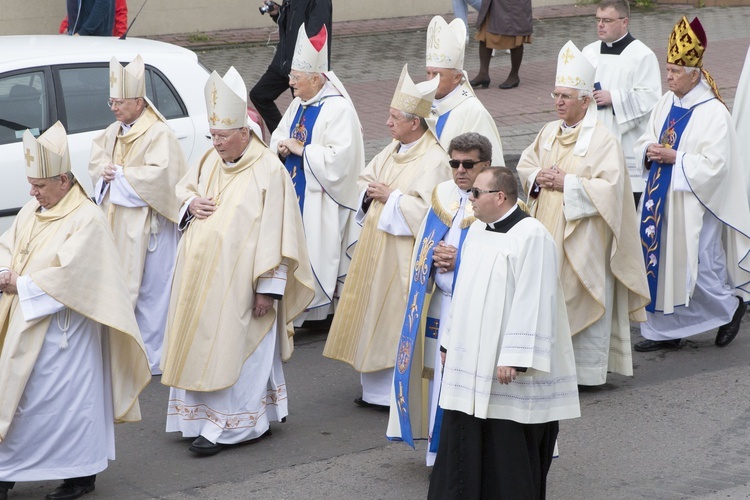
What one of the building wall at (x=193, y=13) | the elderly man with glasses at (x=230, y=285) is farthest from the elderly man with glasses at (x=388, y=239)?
the building wall at (x=193, y=13)

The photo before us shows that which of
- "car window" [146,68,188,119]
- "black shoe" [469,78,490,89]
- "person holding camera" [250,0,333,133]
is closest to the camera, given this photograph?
"car window" [146,68,188,119]

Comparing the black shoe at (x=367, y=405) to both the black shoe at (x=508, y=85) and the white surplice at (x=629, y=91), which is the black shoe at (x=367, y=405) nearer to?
the white surplice at (x=629, y=91)

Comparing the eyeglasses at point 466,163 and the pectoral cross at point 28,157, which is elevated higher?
the eyeglasses at point 466,163

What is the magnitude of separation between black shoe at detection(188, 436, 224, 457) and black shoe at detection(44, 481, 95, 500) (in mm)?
651

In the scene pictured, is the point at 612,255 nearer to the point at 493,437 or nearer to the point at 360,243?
the point at 360,243

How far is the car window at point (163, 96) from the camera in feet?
28.6

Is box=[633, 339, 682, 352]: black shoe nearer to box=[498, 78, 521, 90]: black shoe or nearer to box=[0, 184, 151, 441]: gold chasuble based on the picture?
box=[0, 184, 151, 441]: gold chasuble

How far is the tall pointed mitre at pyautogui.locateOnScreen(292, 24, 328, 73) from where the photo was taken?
25.6 feet

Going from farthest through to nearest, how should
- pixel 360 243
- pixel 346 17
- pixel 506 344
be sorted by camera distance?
1. pixel 346 17
2. pixel 360 243
3. pixel 506 344

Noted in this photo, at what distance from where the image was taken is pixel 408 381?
20.3ft

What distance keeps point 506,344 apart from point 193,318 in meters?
2.01

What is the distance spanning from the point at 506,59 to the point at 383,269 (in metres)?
10.2

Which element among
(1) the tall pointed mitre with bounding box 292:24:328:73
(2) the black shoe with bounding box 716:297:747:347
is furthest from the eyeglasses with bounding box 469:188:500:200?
(2) the black shoe with bounding box 716:297:747:347

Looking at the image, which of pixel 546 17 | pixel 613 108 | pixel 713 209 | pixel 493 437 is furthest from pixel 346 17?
pixel 493 437
